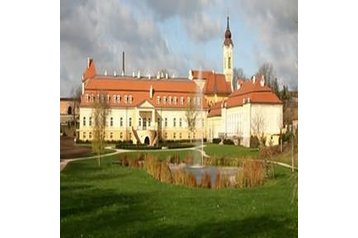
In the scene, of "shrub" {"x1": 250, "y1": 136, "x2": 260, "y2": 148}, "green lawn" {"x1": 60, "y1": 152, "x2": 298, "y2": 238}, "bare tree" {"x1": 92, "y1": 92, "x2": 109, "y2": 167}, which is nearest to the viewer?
"green lawn" {"x1": 60, "y1": 152, "x2": 298, "y2": 238}

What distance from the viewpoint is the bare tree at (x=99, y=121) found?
3.54 meters

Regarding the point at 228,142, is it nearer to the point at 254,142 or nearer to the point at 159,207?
the point at 254,142

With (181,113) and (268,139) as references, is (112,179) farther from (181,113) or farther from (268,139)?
(268,139)

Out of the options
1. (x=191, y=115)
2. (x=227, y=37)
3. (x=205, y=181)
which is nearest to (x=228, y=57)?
(x=227, y=37)

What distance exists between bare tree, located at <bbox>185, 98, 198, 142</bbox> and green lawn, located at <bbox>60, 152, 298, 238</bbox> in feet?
1.24

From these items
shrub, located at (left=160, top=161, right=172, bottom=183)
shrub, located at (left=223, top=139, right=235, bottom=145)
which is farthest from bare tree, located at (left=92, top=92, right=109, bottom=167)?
shrub, located at (left=223, top=139, right=235, bottom=145)

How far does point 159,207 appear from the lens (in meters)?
3.48

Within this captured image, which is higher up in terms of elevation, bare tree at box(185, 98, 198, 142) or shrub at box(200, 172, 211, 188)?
bare tree at box(185, 98, 198, 142)

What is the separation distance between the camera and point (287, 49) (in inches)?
141

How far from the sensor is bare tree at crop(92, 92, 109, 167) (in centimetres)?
354

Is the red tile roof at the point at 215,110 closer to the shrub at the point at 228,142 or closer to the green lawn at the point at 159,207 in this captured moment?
the shrub at the point at 228,142

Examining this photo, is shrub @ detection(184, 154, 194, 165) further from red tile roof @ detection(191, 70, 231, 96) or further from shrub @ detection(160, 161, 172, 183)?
red tile roof @ detection(191, 70, 231, 96)

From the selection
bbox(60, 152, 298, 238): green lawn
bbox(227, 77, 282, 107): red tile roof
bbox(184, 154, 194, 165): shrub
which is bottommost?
bbox(60, 152, 298, 238): green lawn
